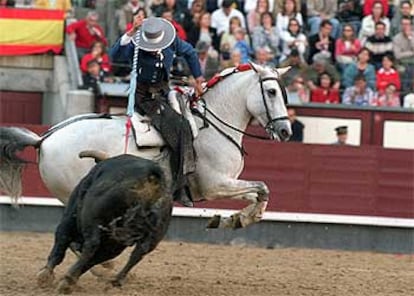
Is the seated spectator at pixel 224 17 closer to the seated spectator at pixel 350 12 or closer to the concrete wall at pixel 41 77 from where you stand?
the seated spectator at pixel 350 12

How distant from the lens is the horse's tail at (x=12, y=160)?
29.5ft

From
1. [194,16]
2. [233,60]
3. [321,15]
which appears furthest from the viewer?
[321,15]

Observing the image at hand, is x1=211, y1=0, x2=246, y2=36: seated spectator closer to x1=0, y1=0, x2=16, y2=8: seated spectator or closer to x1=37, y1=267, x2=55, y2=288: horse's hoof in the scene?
x1=0, y1=0, x2=16, y2=8: seated spectator

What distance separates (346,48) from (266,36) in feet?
3.11

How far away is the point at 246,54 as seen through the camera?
14.5 metres

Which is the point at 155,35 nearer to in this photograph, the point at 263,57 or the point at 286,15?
the point at 263,57

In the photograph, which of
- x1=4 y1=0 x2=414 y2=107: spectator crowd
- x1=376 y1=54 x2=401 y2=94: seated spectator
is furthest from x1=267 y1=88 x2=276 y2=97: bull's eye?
x1=376 y1=54 x2=401 y2=94: seated spectator

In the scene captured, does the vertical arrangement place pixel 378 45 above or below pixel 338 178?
above

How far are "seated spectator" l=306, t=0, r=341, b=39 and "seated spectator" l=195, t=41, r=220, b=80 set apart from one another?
139 cm

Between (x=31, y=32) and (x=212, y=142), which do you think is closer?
(x=212, y=142)

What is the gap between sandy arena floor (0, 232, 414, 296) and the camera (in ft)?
27.8

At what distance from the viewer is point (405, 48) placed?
49.3ft

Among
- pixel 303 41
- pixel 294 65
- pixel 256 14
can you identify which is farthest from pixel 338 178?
pixel 256 14

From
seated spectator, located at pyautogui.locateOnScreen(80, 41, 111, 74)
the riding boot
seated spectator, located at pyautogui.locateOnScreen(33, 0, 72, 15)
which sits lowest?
the riding boot
